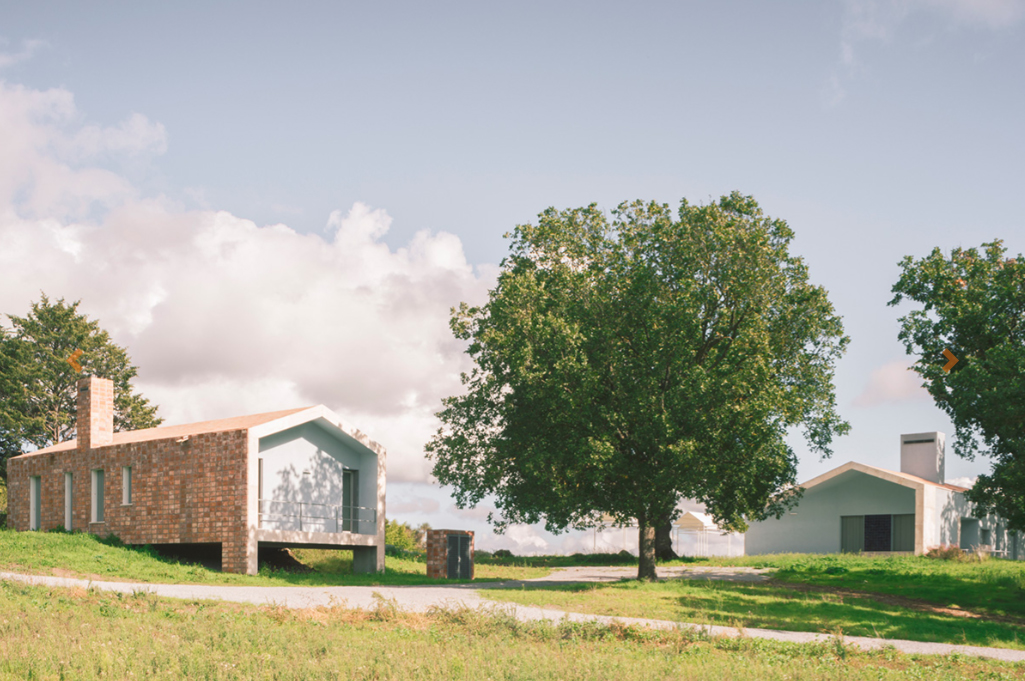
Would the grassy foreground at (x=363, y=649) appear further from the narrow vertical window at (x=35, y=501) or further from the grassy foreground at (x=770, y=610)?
the narrow vertical window at (x=35, y=501)

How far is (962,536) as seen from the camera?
42531 millimetres

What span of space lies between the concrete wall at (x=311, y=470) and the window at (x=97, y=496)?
706 centimetres

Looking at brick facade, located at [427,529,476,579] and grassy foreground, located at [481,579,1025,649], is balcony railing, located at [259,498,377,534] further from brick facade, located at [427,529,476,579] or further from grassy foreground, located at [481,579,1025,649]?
grassy foreground, located at [481,579,1025,649]

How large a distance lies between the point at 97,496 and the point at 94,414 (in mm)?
2900

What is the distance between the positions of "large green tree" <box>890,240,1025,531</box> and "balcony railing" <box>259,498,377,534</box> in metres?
18.3

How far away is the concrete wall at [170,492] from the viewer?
89.6 ft

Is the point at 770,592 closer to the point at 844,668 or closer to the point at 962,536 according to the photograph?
the point at 844,668

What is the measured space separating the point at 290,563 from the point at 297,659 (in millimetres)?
20685

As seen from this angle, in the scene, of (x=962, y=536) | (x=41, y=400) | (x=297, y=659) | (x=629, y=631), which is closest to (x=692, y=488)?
(x=629, y=631)

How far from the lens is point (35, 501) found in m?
34.6

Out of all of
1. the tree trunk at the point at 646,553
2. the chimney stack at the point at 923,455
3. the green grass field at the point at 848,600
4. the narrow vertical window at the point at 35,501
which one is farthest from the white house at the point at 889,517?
the narrow vertical window at the point at 35,501

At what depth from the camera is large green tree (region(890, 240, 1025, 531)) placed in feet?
75.8

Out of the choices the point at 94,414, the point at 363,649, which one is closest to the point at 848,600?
the point at 363,649

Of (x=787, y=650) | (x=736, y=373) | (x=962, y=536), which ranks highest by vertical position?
(x=736, y=373)
